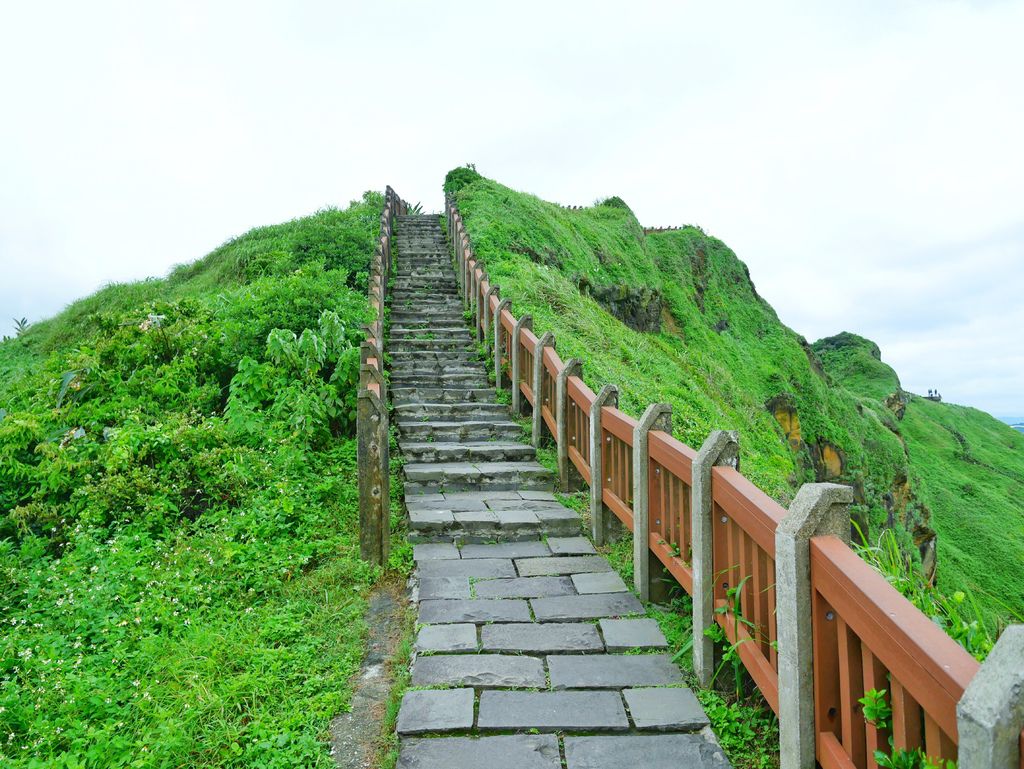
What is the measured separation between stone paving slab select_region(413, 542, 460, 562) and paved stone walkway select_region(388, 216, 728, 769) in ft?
0.07

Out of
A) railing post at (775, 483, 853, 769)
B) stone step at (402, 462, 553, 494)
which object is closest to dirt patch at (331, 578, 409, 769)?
railing post at (775, 483, 853, 769)

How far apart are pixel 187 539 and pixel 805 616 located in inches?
197

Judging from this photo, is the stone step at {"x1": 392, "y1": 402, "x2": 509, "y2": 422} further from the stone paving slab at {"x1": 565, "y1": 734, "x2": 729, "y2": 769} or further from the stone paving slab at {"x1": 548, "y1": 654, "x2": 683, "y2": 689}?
the stone paving slab at {"x1": 565, "y1": 734, "x2": 729, "y2": 769}

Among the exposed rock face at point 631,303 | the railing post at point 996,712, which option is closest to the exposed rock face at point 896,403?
the exposed rock face at point 631,303

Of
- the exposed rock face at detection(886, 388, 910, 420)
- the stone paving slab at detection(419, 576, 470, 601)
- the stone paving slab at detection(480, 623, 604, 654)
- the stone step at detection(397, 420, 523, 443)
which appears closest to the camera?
the stone paving slab at detection(480, 623, 604, 654)

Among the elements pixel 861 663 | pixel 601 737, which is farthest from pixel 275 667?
pixel 861 663

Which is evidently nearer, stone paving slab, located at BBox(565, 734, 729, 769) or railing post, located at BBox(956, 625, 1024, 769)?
railing post, located at BBox(956, 625, 1024, 769)

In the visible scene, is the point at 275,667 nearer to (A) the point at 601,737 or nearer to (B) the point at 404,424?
(A) the point at 601,737

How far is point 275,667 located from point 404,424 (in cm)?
506

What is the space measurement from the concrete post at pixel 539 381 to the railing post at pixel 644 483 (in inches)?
138

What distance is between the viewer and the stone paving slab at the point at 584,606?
4711 millimetres

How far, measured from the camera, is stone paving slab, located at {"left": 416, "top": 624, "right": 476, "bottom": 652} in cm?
428

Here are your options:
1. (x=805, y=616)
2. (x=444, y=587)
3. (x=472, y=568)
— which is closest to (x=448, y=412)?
(x=472, y=568)

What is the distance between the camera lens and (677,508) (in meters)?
4.53
